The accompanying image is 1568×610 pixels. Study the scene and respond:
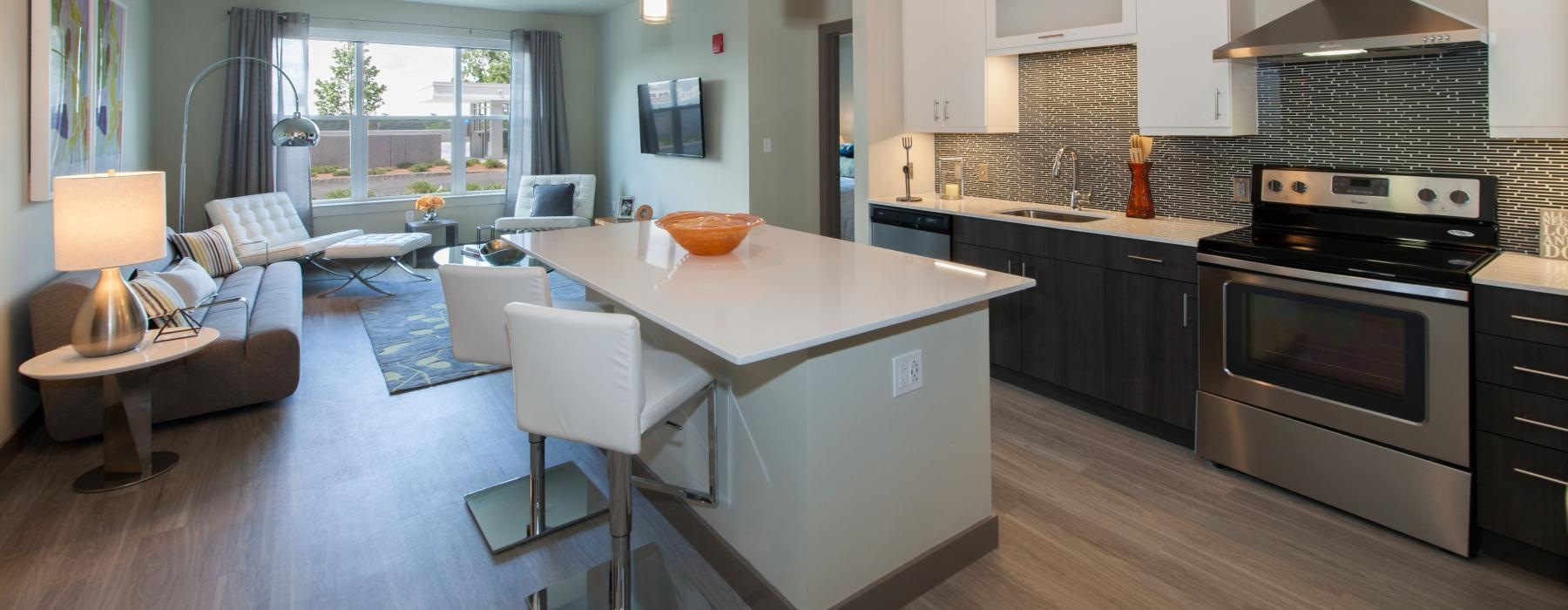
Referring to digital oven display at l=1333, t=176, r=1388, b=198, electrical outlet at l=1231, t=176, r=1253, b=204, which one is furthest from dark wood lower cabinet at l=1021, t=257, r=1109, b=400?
digital oven display at l=1333, t=176, r=1388, b=198

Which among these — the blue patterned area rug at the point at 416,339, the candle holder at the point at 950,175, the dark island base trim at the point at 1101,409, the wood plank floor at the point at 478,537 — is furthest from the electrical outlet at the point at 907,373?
the candle holder at the point at 950,175

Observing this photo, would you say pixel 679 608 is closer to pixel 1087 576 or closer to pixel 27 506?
pixel 1087 576

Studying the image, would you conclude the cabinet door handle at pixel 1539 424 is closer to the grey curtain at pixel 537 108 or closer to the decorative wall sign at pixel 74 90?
the decorative wall sign at pixel 74 90

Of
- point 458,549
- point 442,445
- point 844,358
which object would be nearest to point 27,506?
point 442,445

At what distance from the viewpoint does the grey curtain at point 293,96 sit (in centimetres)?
705

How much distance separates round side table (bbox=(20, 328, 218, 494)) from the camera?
9.47 feet

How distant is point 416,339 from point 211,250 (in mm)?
1530

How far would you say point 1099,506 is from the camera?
2736 mm

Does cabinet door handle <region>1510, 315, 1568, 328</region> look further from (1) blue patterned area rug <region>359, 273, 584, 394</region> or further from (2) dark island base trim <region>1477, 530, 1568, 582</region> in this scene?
(1) blue patterned area rug <region>359, 273, 584, 394</region>

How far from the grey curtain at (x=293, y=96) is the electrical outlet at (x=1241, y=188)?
7.04 m

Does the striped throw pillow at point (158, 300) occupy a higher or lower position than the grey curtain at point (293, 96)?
lower

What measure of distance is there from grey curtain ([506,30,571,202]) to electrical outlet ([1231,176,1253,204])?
6867mm

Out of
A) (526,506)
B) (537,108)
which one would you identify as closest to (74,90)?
(526,506)

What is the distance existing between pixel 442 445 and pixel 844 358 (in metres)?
2.12
